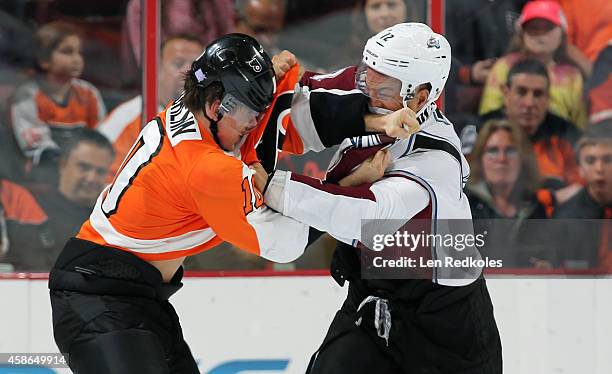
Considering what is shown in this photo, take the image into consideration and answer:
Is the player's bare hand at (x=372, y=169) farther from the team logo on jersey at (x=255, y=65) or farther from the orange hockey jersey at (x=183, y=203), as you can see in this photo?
the team logo on jersey at (x=255, y=65)

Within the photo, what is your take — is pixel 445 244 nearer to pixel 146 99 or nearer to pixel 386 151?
pixel 386 151

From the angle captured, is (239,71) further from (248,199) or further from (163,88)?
(163,88)

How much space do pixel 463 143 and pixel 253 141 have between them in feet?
6.78

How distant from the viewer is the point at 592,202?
4957 millimetres

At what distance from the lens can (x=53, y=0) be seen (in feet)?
16.5

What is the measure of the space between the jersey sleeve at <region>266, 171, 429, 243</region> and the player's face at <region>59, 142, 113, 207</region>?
2155 millimetres

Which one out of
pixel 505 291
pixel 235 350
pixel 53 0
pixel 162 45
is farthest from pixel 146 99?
pixel 505 291

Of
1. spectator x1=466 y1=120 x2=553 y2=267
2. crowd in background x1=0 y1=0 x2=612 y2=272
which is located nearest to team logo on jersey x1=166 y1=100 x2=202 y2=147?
crowd in background x1=0 y1=0 x2=612 y2=272

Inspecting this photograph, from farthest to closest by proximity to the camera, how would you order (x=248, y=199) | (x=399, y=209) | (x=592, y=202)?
1. (x=592, y=202)
2. (x=399, y=209)
3. (x=248, y=199)

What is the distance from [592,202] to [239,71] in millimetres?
2636

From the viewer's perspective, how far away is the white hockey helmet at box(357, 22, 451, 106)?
3.08 m

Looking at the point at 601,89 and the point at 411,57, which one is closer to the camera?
the point at 411,57

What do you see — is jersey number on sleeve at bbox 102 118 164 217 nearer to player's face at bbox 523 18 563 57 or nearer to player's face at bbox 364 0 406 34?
player's face at bbox 364 0 406 34

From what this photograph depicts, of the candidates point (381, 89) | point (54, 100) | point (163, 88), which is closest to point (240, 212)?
point (381, 89)
